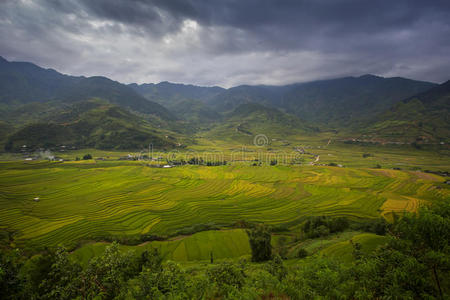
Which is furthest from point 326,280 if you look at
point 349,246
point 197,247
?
point 197,247

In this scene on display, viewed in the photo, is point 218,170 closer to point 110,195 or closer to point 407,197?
point 110,195

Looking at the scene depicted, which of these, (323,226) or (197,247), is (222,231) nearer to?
(197,247)

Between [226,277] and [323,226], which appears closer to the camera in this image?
[226,277]

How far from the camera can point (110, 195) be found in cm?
7569

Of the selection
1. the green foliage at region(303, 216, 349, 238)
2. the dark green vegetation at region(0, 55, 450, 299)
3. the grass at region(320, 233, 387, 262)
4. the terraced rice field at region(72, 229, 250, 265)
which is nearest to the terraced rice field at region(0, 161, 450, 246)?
the dark green vegetation at region(0, 55, 450, 299)

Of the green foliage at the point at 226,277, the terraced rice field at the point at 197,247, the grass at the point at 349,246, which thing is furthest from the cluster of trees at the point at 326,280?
the terraced rice field at the point at 197,247

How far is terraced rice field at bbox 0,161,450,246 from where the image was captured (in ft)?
180

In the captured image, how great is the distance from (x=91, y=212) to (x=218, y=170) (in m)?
71.9

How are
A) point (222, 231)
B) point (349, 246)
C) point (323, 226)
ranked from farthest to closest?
point (222, 231), point (323, 226), point (349, 246)

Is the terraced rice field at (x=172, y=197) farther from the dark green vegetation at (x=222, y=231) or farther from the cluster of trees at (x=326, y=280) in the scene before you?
the cluster of trees at (x=326, y=280)

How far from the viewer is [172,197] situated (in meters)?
77.2

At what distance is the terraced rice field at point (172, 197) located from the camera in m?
54.9

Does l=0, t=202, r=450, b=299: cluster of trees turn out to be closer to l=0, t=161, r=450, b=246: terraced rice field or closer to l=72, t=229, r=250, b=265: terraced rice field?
l=72, t=229, r=250, b=265: terraced rice field

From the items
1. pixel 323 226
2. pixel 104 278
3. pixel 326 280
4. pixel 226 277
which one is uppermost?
pixel 104 278
